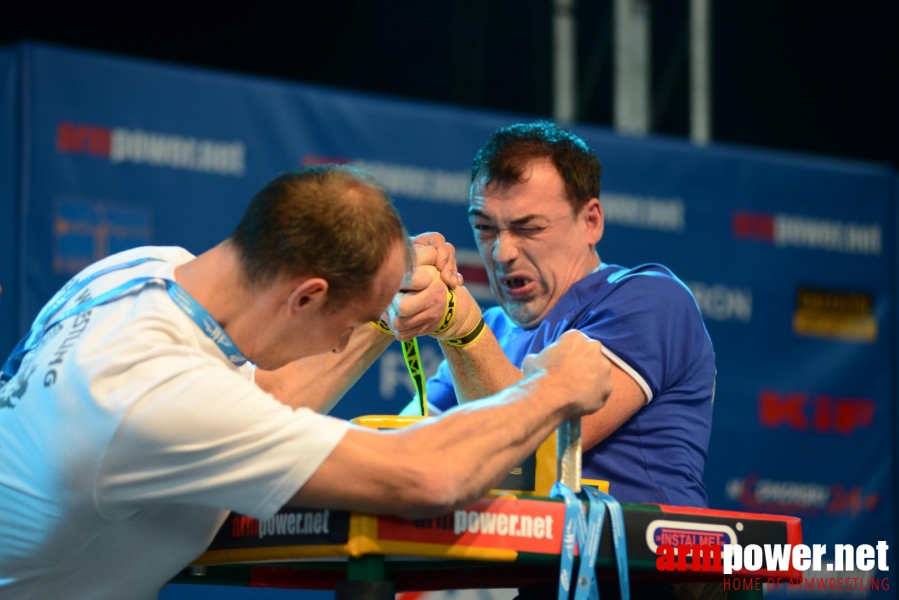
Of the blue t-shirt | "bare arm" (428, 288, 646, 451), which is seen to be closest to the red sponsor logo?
the blue t-shirt

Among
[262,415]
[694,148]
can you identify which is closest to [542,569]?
[262,415]

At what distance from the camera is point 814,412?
467 centimetres

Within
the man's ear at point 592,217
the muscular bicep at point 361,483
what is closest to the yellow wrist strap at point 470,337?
the man's ear at point 592,217

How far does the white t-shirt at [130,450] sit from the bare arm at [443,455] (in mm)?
40

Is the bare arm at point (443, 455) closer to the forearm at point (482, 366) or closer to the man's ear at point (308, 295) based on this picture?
the man's ear at point (308, 295)

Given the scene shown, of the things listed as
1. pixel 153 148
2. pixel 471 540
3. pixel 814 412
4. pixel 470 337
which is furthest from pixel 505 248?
pixel 814 412

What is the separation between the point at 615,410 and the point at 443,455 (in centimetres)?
64

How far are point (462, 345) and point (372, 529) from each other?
0.80m

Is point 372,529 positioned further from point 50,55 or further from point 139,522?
point 50,55

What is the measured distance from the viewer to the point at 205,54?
4.66m

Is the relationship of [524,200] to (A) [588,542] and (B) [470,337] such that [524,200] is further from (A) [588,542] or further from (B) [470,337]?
(A) [588,542]

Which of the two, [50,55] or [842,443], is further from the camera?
[842,443]

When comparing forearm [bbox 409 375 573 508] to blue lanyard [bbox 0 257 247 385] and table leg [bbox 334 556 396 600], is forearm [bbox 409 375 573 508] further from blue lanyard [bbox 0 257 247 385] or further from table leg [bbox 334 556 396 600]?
blue lanyard [bbox 0 257 247 385]

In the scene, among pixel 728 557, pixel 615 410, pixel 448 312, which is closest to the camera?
pixel 728 557
